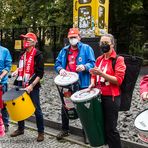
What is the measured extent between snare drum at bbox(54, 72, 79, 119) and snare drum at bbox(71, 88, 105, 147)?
2.56ft

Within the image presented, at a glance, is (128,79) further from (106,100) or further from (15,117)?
(15,117)

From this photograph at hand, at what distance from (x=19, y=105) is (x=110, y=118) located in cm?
184

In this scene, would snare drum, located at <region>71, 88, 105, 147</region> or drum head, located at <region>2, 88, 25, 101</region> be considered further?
A: drum head, located at <region>2, 88, 25, 101</region>

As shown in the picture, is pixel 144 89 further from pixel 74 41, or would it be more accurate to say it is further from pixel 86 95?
pixel 74 41

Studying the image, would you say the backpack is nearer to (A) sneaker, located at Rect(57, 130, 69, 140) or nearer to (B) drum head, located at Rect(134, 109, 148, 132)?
(B) drum head, located at Rect(134, 109, 148, 132)

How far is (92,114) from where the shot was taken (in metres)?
5.34

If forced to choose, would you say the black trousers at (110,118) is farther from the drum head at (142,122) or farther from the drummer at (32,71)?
the drummer at (32,71)

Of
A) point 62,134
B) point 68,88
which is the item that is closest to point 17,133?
point 62,134

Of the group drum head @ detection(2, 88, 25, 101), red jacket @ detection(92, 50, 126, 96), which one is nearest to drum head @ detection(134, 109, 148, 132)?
red jacket @ detection(92, 50, 126, 96)

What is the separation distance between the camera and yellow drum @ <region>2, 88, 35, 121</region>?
663 cm

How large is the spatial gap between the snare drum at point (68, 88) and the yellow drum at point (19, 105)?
593 millimetres

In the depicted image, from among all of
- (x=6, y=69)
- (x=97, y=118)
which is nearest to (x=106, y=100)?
(x=97, y=118)

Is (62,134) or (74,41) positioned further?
(62,134)

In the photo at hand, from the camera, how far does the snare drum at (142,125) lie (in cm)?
395
